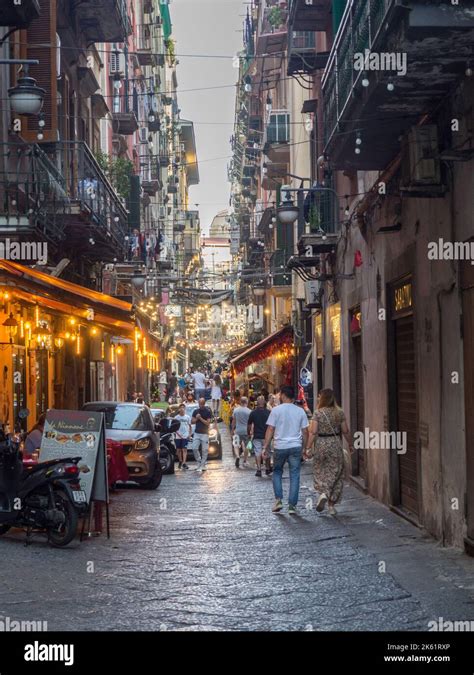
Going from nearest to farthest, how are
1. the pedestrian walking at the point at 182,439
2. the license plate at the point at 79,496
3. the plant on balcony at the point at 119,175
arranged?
the license plate at the point at 79,496
the pedestrian walking at the point at 182,439
the plant on balcony at the point at 119,175

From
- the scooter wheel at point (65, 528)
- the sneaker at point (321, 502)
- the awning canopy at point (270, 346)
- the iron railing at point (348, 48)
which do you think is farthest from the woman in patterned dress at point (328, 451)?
the awning canopy at point (270, 346)

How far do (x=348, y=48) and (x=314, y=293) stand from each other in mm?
13942

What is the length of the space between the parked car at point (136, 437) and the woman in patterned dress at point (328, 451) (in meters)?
5.36

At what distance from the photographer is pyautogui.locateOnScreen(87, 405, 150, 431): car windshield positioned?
71.2 ft

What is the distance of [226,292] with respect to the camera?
48625 mm

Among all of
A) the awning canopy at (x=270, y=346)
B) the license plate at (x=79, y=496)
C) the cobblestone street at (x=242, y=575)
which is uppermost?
the awning canopy at (x=270, y=346)

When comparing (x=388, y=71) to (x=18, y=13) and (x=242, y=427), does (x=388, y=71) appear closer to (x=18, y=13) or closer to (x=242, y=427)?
(x=18, y=13)

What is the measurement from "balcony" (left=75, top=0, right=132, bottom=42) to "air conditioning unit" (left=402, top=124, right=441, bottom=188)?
56.0 ft

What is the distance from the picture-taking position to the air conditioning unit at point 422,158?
38.9 feet

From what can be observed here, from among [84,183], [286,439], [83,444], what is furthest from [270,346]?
[83,444]

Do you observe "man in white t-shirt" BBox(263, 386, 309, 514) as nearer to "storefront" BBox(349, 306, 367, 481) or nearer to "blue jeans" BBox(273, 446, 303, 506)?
"blue jeans" BBox(273, 446, 303, 506)

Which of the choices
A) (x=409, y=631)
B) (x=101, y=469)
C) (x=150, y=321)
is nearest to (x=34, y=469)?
(x=101, y=469)

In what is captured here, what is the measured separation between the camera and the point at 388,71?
36.3 feet

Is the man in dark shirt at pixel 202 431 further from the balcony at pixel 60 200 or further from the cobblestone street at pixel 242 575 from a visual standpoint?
the cobblestone street at pixel 242 575
